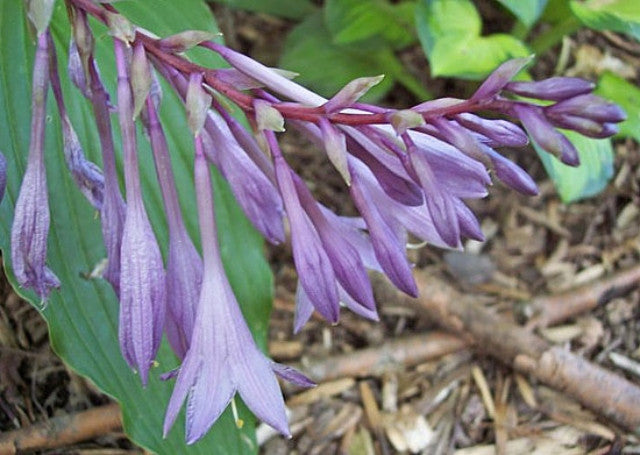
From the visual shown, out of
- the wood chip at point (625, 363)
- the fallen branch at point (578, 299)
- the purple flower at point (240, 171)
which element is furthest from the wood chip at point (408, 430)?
the purple flower at point (240, 171)

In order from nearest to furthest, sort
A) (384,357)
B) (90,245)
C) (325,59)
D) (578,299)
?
1. (90,245)
2. (384,357)
3. (578,299)
4. (325,59)

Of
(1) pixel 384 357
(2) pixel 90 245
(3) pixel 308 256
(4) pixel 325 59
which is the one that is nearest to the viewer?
(3) pixel 308 256

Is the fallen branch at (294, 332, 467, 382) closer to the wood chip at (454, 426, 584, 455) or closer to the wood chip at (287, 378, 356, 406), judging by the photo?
the wood chip at (287, 378, 356, 406)

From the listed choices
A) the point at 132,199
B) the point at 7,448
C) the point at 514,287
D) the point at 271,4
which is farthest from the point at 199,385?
the point at 271,4

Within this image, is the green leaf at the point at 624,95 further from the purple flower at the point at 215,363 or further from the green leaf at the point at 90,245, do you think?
the purple flower at the point at 215,363

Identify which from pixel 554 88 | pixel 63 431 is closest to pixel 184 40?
pixel 554 88

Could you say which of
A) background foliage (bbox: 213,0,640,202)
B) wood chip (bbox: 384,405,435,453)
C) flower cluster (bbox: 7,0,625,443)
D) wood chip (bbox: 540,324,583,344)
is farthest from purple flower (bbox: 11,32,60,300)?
wood chip (bbox: 540,324,583,344)

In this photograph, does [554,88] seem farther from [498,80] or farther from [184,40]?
[184,40]

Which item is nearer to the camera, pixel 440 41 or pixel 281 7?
pixel 440 41
